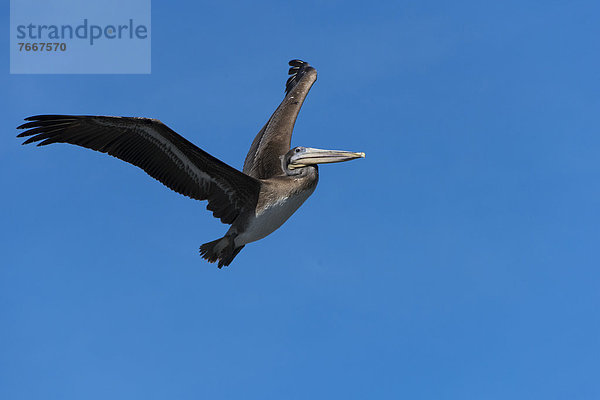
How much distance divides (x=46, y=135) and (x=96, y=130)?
0.70 m

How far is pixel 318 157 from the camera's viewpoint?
40.5 ft

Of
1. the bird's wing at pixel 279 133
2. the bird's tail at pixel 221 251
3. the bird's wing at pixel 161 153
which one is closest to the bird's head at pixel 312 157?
the bird's wing at pixel 279 133

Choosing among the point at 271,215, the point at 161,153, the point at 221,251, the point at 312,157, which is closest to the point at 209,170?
the point at 161,153

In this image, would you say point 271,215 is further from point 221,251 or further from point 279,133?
point 279,133

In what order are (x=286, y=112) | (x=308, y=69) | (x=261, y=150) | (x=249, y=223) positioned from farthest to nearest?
(x=308, y=69)
(x=286, y=112)
(x=261, y=150)
(x=249, y=223)

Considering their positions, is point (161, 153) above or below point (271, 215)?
above

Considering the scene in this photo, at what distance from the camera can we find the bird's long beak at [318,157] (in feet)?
40.4

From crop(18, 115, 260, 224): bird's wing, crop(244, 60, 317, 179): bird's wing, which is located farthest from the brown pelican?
crop(244, 60, 317, 179): bird's wing

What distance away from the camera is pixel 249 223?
12.1 metres

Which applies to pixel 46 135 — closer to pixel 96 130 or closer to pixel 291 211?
pixel 96 130

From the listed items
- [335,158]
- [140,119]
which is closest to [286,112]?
[335,158]

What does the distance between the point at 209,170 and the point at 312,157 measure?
1.62m

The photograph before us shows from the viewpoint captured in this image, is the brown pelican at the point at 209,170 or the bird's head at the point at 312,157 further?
the bird's head at the point at 312,157

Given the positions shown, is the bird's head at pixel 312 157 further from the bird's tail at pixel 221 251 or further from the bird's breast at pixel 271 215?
the bird's tail at pixel 221 251
